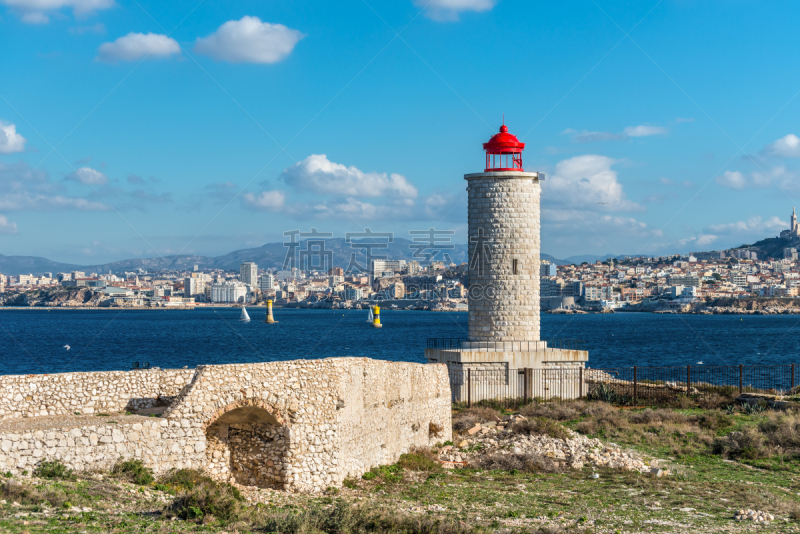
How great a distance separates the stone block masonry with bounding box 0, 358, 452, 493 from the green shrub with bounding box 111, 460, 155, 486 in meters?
0.13

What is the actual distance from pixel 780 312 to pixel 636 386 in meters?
148

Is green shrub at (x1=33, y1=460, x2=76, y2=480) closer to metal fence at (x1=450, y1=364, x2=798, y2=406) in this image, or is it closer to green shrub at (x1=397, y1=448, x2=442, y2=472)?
green shrub at (x1=397, y1=448, x2=442, y2=472)

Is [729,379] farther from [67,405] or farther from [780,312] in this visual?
[780,312]

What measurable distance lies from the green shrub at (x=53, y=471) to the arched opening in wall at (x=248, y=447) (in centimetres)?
233

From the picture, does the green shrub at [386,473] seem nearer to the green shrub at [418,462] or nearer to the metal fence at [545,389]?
the green shrub at [418,462]

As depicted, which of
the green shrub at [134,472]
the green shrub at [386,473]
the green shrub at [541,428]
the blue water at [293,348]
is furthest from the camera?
the blue water at [293,348]

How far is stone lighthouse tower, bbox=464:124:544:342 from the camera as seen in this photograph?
74.5 feet

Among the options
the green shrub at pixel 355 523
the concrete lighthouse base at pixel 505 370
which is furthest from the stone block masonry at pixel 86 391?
the concrete lighthouse base at pixel 505 370

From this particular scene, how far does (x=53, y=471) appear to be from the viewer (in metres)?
9.79

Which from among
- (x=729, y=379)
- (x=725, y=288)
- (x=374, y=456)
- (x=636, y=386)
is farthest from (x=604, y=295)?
(x=374, y=456)

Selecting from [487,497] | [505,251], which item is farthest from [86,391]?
[505,251]

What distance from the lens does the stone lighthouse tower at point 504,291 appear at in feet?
74.2

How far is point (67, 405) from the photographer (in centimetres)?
1180

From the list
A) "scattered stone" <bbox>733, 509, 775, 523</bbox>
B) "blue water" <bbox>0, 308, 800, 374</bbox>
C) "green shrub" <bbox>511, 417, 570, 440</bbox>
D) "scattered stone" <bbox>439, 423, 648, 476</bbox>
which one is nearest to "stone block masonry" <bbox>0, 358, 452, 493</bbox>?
"scattered stone" <bbox>439, 423, 648, 476</bbox>
